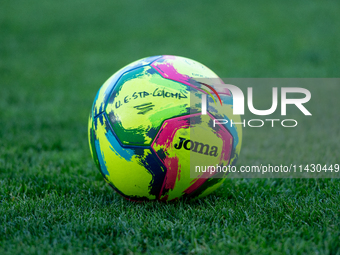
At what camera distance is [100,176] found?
333 centimetres

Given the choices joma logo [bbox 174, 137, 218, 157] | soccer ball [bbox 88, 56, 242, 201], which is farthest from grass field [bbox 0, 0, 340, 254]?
joma logo [bbox 174, 137, 218, 157]

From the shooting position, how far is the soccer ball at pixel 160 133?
2338 mm

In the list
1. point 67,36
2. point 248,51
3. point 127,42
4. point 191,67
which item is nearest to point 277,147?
point 191,67

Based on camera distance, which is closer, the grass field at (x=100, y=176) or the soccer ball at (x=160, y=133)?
the grass field at (x=100, y=176)

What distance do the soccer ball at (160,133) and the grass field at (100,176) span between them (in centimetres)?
23

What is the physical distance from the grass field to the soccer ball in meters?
0.23

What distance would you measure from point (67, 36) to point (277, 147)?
10289mm

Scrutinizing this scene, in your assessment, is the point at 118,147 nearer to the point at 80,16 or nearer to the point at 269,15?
the point at 269,15

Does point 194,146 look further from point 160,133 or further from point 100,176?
point 100,176

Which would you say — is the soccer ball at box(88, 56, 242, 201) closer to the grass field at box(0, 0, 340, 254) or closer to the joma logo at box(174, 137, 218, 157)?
the joma logo at box(174, 137, 218, 157)

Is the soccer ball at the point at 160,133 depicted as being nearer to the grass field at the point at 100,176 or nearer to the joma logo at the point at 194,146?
the joma logo at the point at 194,146

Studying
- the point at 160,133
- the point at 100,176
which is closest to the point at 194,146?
the point at 160,133

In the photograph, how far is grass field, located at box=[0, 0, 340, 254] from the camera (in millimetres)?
2100

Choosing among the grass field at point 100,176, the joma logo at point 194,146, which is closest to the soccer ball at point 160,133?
the joma logo at point 194,146
